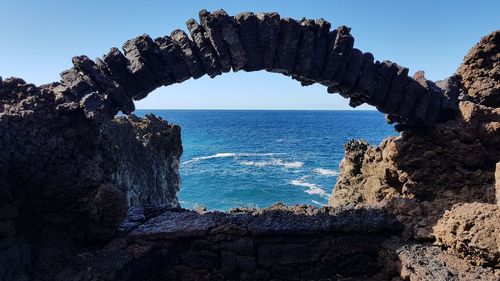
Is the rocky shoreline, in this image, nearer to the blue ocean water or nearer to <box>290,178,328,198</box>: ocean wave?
the blue ocean water

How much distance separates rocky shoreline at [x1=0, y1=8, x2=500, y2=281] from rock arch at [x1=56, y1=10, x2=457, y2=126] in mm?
17

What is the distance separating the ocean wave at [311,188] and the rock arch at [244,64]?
27.0 m

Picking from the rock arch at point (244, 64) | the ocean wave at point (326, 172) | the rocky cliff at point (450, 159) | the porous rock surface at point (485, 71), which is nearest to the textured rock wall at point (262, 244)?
the rocky cliff at point (450, 159)

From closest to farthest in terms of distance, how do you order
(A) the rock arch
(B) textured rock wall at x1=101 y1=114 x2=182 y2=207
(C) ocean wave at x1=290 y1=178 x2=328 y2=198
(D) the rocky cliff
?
(A) the rock arch < (D) the rocky cliff < (B) textured rock wall at x1=101 y1=114 x2=182 y2=207 < (C) ocean wave at x1=290 y1=178 x2=328 y2=198

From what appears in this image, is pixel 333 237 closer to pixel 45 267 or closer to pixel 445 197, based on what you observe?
pixel 445 197

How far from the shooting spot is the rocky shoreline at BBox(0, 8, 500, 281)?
456cm

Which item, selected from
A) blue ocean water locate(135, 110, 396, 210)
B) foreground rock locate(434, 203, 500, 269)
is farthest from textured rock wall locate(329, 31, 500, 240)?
blue ocean water locate(135, 110, 396, 210)

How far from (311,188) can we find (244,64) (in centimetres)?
3199

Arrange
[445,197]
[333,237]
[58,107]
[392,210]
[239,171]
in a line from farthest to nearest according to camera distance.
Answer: [239,171] → [445,197] → [392,210] → [333,237] → [58,107]

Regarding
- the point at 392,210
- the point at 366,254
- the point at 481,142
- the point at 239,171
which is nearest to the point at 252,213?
the point at 366,254

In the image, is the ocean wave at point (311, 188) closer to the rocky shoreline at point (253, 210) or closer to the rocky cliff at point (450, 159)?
the rocky cliff at point (450, 159)

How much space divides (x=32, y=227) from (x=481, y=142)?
6689 mm

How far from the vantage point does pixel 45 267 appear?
4.54 meters

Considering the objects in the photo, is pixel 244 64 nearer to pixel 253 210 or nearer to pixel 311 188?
pixel 253 210
